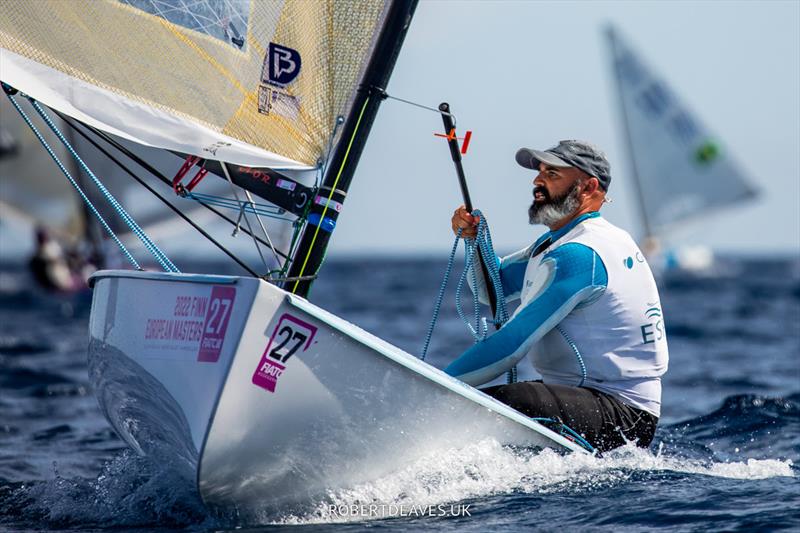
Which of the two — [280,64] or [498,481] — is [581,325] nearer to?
[498,481]

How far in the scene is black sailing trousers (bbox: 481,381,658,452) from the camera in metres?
4.21

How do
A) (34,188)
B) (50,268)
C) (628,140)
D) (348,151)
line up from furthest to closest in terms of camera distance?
1. (628,140)
2. (50,268)
3. (34,188)
4. (348,151)

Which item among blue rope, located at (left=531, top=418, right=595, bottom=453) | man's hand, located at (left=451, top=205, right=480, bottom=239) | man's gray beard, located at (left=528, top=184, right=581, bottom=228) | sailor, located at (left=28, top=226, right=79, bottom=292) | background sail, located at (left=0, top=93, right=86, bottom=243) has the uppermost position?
man's gray beard, located at (left=528, top=184, right=581, bottom=228)

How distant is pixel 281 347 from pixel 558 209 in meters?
1.37

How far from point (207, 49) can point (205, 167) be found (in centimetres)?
43

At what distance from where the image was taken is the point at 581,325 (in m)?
4.29

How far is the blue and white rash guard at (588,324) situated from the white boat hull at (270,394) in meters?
0.29

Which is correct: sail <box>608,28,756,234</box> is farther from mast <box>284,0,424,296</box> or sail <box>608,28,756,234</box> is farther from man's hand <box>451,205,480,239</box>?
mast <box>284,0,424,296</box>

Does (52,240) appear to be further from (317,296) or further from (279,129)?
(279,129)

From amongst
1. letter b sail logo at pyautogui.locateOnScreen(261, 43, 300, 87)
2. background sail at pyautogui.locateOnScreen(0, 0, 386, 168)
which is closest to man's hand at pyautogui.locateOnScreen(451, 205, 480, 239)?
background sail at pyautogui.locateOnScreen(0, 0, 386, 168)

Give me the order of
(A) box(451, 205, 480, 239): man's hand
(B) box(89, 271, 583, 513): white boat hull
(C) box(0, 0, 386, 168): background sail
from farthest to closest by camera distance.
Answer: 1. (A) box(451, 205, 480, 239): man's hand
2. (C) box(0, 0, 386, 168): background sail
3. (B) box(89, 271, 583, 513): white boat hull

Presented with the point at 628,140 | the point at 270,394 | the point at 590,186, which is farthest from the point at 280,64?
the point at 628,140

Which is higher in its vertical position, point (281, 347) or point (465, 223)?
point (465, 223)

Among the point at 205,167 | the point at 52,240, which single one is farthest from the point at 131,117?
the point at 52,240
